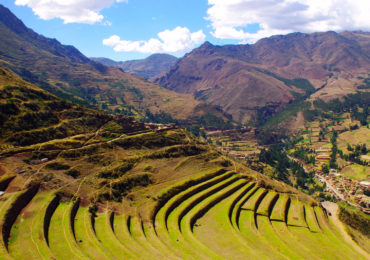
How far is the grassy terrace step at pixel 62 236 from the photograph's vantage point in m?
38.6

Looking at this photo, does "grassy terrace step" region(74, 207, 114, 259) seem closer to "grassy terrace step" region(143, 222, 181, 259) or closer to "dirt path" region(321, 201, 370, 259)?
"grassy terrace step" region(143, 222, 181, 259)

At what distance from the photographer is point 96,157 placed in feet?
226

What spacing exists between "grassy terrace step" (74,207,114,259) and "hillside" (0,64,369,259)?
0.17 m

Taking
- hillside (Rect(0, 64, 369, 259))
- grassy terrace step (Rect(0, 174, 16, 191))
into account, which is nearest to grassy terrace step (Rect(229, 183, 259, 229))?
hillside (Rect(0, 64, 369, 259))

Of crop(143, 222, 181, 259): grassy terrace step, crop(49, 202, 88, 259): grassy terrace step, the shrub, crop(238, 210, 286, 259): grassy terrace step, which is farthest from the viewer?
the shrub

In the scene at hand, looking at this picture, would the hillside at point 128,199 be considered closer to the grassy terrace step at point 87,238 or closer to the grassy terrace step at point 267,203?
the grassy terrace step at point 87,238

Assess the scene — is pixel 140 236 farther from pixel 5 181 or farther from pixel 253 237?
pixel 5 181

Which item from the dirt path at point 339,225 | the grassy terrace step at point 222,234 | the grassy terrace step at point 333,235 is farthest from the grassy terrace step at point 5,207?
the dirt path at point 339,225

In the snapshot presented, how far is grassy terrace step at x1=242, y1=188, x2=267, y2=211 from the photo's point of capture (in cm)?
6854

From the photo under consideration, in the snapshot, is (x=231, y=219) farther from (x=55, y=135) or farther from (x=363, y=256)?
(x=55, y=135)

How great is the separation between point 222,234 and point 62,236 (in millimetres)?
30873

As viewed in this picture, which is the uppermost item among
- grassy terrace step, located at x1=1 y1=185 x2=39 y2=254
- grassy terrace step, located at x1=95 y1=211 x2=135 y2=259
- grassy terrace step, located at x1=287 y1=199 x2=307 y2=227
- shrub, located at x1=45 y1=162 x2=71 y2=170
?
shrub, located at x1=45 y1=162 x2=71 y2=170

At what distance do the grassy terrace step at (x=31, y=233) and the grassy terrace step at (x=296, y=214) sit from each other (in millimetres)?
55652

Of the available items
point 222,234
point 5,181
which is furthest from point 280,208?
point 5,181
